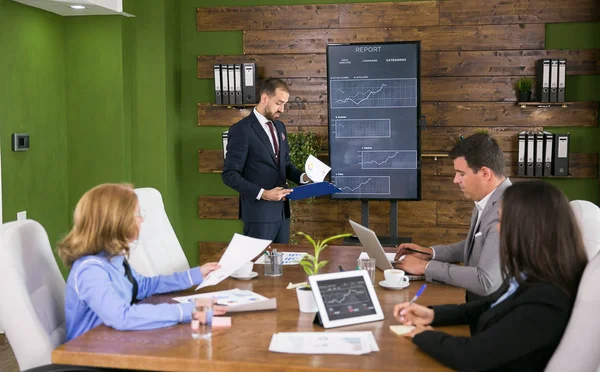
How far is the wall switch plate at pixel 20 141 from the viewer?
475 centimetres

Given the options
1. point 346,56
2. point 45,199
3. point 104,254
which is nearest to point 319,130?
point 346,56

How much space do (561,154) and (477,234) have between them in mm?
2804

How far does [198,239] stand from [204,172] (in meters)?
0.62

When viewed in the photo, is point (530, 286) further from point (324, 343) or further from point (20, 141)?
point (20, 141)

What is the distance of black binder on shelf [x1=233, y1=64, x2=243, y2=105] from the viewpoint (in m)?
5.87

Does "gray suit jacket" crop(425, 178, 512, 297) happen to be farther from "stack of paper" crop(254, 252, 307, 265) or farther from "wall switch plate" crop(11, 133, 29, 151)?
"wall switch plate" crop(11, 133, 29, 151)

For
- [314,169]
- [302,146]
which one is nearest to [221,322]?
[314,169]

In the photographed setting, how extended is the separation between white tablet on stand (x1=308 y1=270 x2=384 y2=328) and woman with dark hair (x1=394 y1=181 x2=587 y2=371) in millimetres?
367

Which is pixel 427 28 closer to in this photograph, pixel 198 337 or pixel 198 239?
pixel 198 239

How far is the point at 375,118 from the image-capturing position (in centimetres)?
532

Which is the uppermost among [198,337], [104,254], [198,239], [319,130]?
[319,130]

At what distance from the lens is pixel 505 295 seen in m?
2.19

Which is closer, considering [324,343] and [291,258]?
[324,343]

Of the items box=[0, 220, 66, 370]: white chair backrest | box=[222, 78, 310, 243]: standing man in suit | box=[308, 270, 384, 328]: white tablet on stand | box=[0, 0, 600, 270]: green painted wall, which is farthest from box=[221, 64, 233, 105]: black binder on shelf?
box=[308, 270, 384, 328]: white tablet on stand
